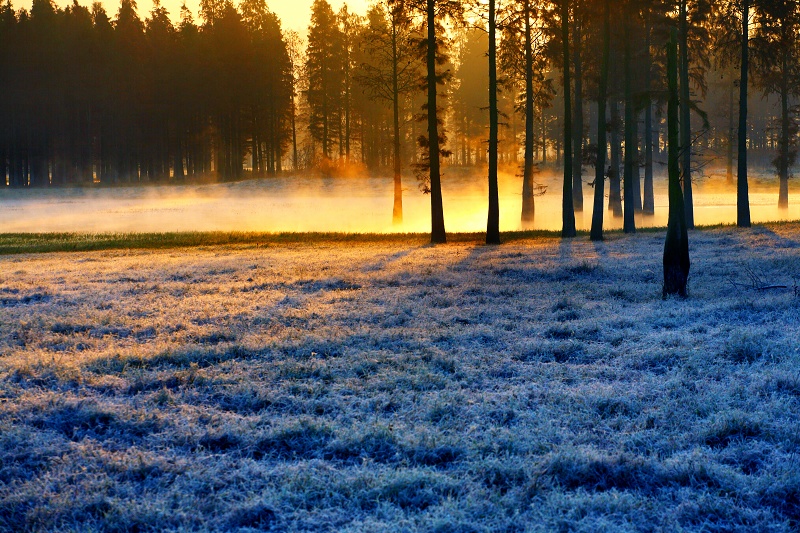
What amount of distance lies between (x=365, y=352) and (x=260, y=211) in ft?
115

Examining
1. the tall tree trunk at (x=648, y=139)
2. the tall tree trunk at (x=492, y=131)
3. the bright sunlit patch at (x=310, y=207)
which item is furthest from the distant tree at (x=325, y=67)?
the tall tree trunk at (x=492, y=131)

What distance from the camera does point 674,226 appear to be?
468 inches

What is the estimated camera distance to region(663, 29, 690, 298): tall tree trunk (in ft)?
38.3

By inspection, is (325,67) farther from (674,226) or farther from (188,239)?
Result: (674,226)

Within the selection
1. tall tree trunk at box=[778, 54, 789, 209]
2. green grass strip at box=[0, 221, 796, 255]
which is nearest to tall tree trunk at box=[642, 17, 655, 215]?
green grass strip at box=[0, 221, 796, 255]

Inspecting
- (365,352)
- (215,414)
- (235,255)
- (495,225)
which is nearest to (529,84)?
(495,225)

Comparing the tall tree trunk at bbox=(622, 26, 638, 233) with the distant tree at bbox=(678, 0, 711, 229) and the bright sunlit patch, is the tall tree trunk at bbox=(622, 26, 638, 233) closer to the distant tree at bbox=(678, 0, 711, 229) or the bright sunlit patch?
the distant tree at bbox=(678, 0, 711, 229)

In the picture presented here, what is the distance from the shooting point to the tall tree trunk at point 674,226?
1166 cm

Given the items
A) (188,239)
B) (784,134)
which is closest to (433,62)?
(188,239)

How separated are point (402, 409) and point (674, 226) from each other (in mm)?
7609

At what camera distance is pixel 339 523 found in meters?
4.26

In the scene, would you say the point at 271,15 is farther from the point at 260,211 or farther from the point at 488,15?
the point at 488,15

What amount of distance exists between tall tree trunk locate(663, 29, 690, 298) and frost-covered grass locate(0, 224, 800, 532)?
1.38 ft

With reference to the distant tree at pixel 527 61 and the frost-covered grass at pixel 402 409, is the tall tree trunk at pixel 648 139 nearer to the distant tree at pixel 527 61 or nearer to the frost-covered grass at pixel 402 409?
the distant tree at pixel 527 61
